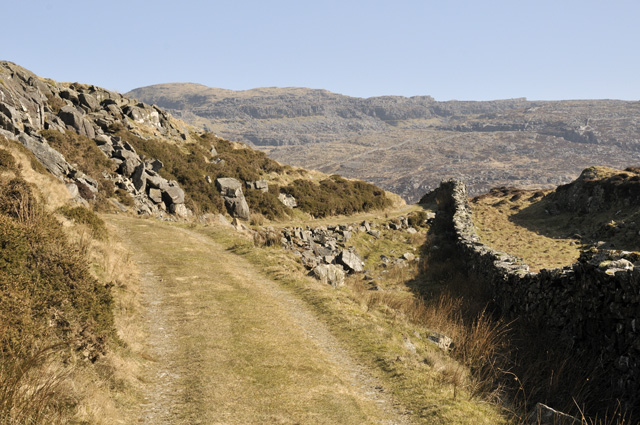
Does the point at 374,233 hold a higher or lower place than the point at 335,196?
lower

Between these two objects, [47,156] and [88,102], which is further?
[88,102]

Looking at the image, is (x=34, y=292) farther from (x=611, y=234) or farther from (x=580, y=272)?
(x=611, y=234)

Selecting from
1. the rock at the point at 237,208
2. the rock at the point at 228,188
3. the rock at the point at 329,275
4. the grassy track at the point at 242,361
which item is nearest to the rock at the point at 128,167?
the rock at the point at 228,188

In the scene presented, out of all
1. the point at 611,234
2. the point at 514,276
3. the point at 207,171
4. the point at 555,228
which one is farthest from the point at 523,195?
the point at 514,276

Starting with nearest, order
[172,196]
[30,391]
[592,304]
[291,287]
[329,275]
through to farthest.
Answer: [30,391], [592,304], [291,287], [329,275], [172,196]

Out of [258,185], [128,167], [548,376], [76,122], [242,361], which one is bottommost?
[548,376]

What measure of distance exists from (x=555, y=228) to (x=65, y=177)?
3485 cm

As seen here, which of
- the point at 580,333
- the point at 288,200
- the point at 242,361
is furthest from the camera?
the point at 288,200

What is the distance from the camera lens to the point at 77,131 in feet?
106

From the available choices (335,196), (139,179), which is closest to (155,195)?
(139,179)

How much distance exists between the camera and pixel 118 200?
87.5 ft

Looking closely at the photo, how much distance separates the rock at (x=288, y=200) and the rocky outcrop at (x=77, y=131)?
10139mm

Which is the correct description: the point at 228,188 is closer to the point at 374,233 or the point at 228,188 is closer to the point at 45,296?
the point at 374,233

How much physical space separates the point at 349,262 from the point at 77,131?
23.8m
